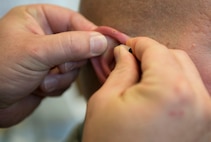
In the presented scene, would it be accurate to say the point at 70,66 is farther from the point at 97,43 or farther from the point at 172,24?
the point at 172,24

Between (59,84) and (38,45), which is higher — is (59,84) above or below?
below

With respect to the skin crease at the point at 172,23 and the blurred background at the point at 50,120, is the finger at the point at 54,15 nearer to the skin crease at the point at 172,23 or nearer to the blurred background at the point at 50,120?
the skin crease at the point at 172,23

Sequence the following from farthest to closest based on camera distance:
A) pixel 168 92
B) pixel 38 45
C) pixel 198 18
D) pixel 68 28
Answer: pixel 68 28 → pixel 38 45 → pixel 198 18 → pixel 168 92

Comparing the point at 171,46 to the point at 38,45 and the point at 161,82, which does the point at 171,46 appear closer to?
the point at 161,82

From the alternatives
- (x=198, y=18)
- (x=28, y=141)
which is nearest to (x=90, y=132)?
(x=198, y=18)

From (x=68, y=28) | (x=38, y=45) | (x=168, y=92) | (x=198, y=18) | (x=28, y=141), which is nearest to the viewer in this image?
(x=168, y=92)

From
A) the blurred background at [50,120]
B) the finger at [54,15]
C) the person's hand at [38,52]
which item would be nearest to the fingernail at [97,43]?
the person's hand at [38,52]

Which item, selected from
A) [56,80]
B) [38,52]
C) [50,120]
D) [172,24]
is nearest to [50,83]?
[56,80]
